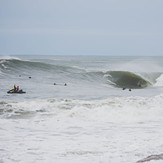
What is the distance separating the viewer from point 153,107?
11312mm

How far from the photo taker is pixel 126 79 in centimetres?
2880

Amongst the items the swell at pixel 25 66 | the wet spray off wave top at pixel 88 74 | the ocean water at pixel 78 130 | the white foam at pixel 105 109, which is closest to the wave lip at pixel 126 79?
the wet spray off wave top at pixel 88 74

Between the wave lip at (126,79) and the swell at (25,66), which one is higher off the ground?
the swell at (25,66)

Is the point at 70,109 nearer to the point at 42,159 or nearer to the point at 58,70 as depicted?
the point at 42,159

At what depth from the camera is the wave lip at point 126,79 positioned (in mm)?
26562

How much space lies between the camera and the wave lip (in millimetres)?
26562

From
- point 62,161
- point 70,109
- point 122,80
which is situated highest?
point 122,80

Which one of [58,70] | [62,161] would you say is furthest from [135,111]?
[58,70]

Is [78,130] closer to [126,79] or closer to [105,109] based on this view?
[105,109]

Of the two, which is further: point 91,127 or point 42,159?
point 91,127

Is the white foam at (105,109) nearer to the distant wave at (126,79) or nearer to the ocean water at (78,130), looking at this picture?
the ocean water at (78,130)

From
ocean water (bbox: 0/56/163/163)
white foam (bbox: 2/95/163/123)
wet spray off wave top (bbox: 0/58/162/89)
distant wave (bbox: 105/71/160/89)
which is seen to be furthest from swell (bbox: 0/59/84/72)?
white foam (bbox: 2/95/163/123)

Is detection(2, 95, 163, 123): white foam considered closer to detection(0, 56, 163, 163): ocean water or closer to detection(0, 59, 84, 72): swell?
detection(0, 56, 163, 163): ocean water

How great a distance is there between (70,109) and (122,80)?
18.2 m
